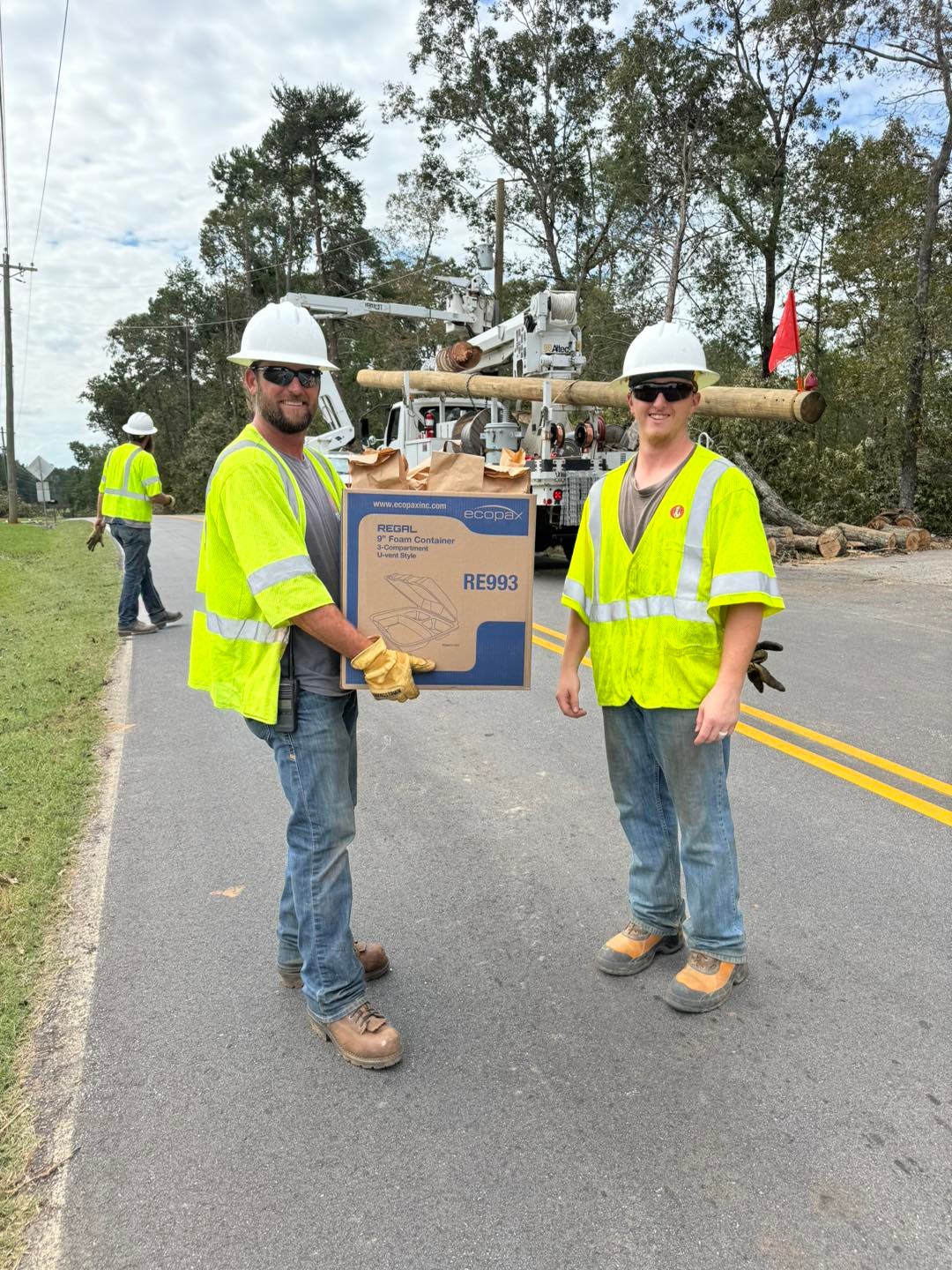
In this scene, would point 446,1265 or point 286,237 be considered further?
point 286,237

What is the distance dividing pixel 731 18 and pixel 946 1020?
28691mm

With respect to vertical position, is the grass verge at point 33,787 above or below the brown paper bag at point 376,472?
below

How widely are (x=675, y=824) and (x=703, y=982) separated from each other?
505 millimetres

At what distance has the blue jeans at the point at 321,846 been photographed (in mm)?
2645

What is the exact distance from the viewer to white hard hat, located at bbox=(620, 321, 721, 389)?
2.77m

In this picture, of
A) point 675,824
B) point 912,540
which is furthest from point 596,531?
point 912,540

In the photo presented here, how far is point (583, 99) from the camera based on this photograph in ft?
101

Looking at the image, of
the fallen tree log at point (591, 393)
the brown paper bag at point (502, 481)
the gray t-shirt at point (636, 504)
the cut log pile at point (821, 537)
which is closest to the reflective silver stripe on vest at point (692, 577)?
the gray t-shirt at point (636, 504)

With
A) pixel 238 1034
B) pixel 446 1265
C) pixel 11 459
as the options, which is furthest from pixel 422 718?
pixel 11 459

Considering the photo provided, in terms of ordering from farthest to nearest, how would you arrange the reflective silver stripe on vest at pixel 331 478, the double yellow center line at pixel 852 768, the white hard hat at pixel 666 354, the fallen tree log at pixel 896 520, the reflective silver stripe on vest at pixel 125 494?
the fallen tree log at pixel 896 520
the reflective silver stripe on vest at pixel 125 494
the double yellow center line at pixel 852 768
the reflective silver stripe on vest at pixel 331 478
the white hard hat at pixel 666 354

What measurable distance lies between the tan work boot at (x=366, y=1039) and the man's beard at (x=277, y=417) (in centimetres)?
171

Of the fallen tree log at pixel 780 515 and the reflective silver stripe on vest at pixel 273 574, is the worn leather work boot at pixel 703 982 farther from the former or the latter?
the fallen tree log at pixel 780 515

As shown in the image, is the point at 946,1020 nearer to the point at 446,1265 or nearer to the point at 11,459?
the point at 446,1265

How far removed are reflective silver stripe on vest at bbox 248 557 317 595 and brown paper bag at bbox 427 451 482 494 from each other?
1.63 feet
